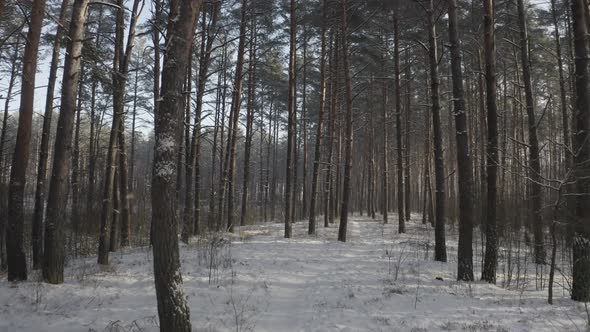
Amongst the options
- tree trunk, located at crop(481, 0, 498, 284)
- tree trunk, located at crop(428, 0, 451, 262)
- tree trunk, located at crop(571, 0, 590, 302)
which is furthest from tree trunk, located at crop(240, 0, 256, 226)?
tree trunk, located at crop(571, 0, 590, 302)

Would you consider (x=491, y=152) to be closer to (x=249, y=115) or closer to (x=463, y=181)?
(x=463, y=181)

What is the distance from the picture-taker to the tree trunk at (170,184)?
14.1ft

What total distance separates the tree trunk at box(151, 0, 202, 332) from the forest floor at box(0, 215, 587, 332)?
0.87m

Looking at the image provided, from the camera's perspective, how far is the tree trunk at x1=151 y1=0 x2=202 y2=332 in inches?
169

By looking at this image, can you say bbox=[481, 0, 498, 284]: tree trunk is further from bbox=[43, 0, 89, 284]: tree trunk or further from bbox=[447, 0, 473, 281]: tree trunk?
bbox=[43, 0, 89, 284]: tree trunk

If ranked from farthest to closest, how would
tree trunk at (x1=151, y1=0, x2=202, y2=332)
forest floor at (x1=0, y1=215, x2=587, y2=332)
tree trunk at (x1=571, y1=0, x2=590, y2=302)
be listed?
tree trunk at (x1=571, y1=0, x2=590, y2=302) → forest floor at (x1=0, y1=215, x2=587, y2=332) → tree trunk at (x1=151, y1=0, x2=202, y2=332)

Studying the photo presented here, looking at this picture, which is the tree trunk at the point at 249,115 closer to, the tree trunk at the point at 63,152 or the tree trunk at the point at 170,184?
the tree trunk at the point at 63,152

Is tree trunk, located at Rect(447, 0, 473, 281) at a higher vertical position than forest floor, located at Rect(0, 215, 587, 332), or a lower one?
higher

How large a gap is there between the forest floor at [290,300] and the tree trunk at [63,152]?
86cm

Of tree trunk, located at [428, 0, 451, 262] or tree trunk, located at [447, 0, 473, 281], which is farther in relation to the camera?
tree trunk, located at [428, 0, 451, 262]

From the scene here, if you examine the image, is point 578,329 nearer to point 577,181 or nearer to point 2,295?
point 577,181

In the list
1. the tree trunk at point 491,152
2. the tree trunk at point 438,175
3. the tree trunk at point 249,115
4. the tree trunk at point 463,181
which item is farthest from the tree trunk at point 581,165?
the tree trunk at point 249,115

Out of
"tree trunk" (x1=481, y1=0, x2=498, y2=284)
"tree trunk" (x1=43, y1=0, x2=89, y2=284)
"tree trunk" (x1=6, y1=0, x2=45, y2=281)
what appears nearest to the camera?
"tree trunk" (x1=43, y1=0, x2=89, y2=284)

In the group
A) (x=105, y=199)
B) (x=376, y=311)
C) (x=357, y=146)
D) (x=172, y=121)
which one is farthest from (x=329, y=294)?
(x=357, y=146)
